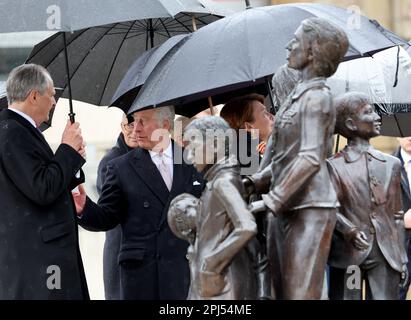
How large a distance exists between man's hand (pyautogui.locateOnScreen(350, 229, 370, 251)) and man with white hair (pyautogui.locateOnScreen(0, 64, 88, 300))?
198 centimetres

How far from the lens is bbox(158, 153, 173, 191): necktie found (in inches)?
391

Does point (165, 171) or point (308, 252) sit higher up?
point (308, 252)

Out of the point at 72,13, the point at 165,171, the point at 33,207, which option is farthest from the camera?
the point at 165,171

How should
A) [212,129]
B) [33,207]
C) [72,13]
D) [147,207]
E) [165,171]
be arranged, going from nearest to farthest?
[212,129] → [72,13] → [33,207] → [147,207] → [165,171]

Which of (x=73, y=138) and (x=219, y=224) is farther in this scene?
(x=73, y=138)

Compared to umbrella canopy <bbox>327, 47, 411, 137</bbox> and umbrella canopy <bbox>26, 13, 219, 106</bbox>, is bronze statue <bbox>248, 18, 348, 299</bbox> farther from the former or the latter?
umbrella canopy <bbox>26, 13, 219, 106</bbox>

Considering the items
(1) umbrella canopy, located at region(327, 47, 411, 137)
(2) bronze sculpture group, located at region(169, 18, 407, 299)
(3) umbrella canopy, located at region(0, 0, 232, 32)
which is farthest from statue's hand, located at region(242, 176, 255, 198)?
(1) umbrella canopy, located at region(327, 47, 411, 137)

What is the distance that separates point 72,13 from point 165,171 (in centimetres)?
146

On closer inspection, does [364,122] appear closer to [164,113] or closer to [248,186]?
[248,186]

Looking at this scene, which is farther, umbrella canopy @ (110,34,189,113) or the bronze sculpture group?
umbrella canopy @ (110,34,189,113)

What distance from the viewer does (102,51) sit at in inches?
440

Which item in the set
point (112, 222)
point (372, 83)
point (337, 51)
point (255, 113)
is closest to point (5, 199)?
point (112, 222)

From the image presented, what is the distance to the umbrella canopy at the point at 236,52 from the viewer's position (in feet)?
29.5

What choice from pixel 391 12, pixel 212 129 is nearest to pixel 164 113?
pixel 212 129
